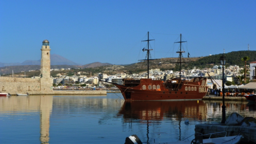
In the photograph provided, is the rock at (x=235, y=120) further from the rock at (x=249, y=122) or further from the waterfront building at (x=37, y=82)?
the waterfront building at (x=37, y=82)

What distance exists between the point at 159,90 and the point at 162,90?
51 centimetres

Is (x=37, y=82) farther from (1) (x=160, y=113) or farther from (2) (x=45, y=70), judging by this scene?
(1) (x=160, y=113)

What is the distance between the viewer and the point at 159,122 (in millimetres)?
20562

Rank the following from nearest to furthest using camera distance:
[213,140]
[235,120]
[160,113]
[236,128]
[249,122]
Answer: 1. [213,140]
2. [236,128]
3. [249,122]
4. [235,120]
5. [160,113]

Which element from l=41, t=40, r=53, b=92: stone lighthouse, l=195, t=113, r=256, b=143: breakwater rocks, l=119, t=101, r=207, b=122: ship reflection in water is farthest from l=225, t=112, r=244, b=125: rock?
l=41, t=40, r=53, b=92: stone lighthouse

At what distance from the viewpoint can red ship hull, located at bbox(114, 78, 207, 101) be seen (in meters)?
45.9

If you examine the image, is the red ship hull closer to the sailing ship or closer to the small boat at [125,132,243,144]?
the sailing ship

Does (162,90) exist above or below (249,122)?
above

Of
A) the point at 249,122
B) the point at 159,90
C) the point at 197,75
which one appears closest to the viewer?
the point at 249,122

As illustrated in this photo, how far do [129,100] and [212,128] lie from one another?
108 ft

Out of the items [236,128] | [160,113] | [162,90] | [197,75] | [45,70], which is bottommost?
[160,113]

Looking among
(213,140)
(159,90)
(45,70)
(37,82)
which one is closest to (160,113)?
(213,140)

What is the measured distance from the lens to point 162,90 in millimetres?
47562

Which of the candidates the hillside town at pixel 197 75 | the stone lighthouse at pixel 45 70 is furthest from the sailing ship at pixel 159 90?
the stone lighthouse at pixel 45 70
